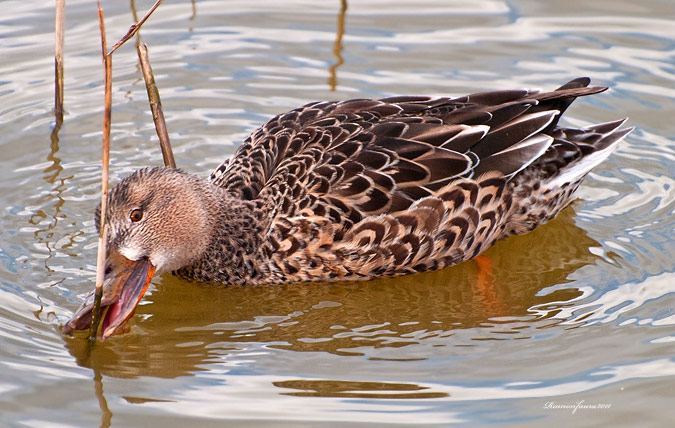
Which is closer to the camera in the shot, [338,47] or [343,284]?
[343,284]

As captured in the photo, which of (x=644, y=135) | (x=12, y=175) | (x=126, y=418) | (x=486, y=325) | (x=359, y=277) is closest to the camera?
(x=126, y=418)

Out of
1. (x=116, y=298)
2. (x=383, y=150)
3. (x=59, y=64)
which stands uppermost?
(x=59, y=64)

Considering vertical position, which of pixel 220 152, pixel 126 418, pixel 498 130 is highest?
pixel 498 130

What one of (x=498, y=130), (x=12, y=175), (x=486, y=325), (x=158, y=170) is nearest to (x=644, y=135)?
(x=498, y=130)

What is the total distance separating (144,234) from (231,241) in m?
0.80

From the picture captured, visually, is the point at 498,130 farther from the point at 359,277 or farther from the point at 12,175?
the point at 12,175

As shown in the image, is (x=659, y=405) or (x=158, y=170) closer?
(x=659, y=405)

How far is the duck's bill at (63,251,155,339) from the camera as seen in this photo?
288 inches

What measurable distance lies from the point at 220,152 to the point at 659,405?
4983 mm

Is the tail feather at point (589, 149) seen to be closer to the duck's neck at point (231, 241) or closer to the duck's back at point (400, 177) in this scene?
the duck's back at point (400, 177)

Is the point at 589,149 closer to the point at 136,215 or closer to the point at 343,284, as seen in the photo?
the point at 343,284

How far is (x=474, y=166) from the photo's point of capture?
827cm

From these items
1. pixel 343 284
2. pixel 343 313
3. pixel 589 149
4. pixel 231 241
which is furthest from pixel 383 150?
pixel 589 149

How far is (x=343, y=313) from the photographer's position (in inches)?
311
